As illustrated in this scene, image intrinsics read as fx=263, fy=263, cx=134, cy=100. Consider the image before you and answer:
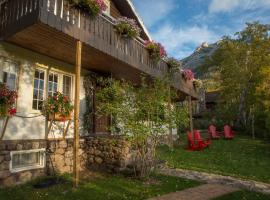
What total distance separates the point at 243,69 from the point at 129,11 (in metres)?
14.7

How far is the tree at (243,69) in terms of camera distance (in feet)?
76.5

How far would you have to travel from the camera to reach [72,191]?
21.1ft

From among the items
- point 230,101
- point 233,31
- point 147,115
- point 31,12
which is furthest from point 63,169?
point 233,31

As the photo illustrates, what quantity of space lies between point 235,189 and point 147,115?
305 cm

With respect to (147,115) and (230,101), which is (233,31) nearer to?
(230,101)

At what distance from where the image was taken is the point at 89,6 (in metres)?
7.20

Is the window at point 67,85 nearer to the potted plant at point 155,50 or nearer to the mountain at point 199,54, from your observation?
the potted plant at point 155,50

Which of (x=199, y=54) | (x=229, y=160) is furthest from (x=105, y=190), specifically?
(x=199, y=54)

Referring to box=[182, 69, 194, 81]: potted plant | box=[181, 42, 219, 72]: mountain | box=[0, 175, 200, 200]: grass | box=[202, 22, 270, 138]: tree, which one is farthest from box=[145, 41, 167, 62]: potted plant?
box=[181, 42, 219, 72]: mountain

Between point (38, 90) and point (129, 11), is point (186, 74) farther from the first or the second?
point (38, 90)

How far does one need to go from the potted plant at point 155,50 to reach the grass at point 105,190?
5.16 meters

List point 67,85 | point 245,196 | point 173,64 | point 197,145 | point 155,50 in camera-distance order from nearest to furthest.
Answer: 1. point 245,196
2. point 67,85
3. point 155,50
4. point 173,64
5. point 197,145

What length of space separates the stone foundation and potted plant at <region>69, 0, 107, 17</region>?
13.3ft

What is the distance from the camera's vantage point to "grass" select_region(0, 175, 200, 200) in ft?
19.9
